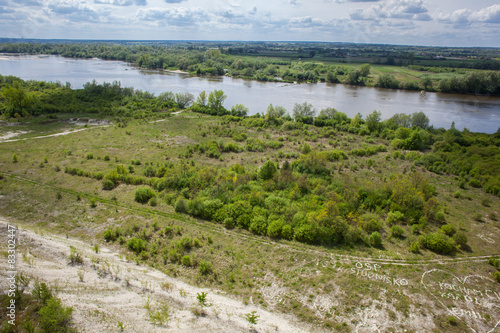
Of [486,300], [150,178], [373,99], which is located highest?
[373,99]

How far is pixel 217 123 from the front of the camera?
139ft

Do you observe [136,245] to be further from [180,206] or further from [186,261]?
[180,206]

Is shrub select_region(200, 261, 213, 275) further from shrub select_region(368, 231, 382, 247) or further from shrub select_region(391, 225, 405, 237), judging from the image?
shrub select_region(391, 225, 405, 237)

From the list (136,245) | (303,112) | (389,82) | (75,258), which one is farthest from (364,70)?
(75,258)

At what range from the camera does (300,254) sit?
542 inches

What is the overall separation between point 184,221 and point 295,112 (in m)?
33.4

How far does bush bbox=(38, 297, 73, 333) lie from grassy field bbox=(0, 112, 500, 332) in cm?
377

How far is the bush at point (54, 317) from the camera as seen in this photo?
905 centimetres

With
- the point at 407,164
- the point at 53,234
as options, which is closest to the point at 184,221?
the point at 53,234

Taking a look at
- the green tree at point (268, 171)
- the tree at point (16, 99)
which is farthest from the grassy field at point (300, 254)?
the tree at point (16, 99)

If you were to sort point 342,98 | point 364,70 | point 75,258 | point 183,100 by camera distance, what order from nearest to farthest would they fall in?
point 75,258 → point 183,100 → point 342,98 → point 364,70

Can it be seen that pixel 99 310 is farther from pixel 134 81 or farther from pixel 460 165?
pixel 134 81

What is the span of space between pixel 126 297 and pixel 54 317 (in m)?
2.35

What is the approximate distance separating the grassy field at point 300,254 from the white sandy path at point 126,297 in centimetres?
57
